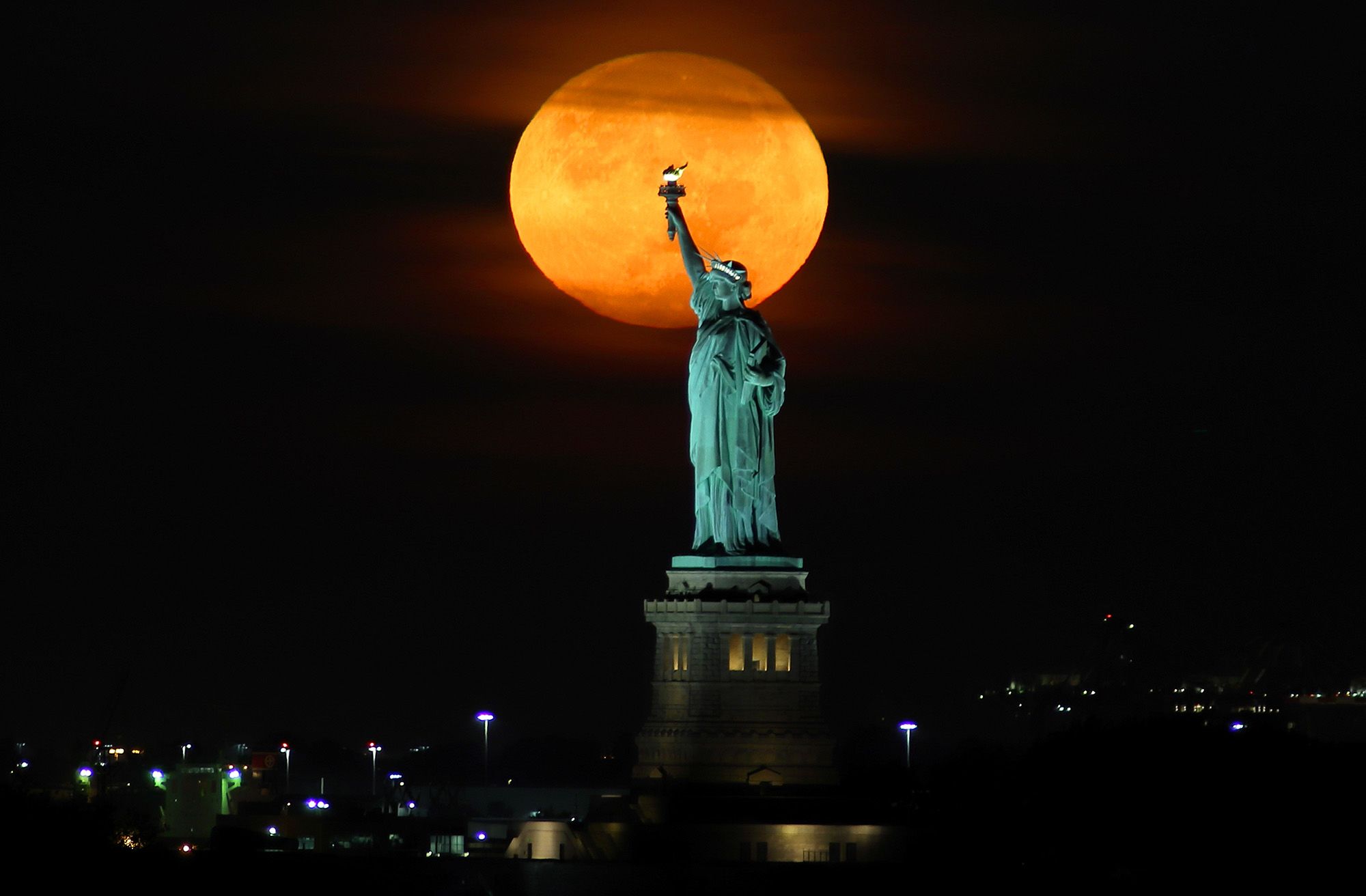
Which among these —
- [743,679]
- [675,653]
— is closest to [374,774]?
[675,653]

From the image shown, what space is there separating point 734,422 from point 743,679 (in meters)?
7.67

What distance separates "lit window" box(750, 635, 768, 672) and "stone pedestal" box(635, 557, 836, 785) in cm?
2

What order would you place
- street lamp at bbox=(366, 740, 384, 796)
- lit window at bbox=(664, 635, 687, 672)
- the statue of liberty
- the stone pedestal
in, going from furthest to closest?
street lamp at bbox=(366, 740, 384, 796)
the statue of liberty
lit window at bbox=(664, 635, 687, 672)
the stone pedestal

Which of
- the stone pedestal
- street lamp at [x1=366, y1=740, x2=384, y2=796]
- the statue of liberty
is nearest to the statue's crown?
the statue of liberty

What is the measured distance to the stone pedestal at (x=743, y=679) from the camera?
300ft

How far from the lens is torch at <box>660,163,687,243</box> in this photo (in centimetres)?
9506

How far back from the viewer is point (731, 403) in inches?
3723

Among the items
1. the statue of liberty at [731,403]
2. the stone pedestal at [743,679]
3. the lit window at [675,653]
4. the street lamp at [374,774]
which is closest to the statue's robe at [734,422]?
the statue of liberty at [731,403]

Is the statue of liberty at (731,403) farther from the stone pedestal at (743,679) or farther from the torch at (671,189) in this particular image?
the stone pedestal at (743,679)

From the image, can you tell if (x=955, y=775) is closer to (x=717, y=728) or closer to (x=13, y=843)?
(x=717, y=728)

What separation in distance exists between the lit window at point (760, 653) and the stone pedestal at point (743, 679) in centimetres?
2

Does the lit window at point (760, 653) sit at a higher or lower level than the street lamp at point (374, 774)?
lower

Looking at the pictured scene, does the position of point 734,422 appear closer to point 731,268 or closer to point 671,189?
point 731,268

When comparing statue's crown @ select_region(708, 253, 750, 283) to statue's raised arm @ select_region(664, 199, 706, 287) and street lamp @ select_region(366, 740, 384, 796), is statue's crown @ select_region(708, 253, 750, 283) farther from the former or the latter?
street lamp @ select_region(366, 740, 384, 796)
